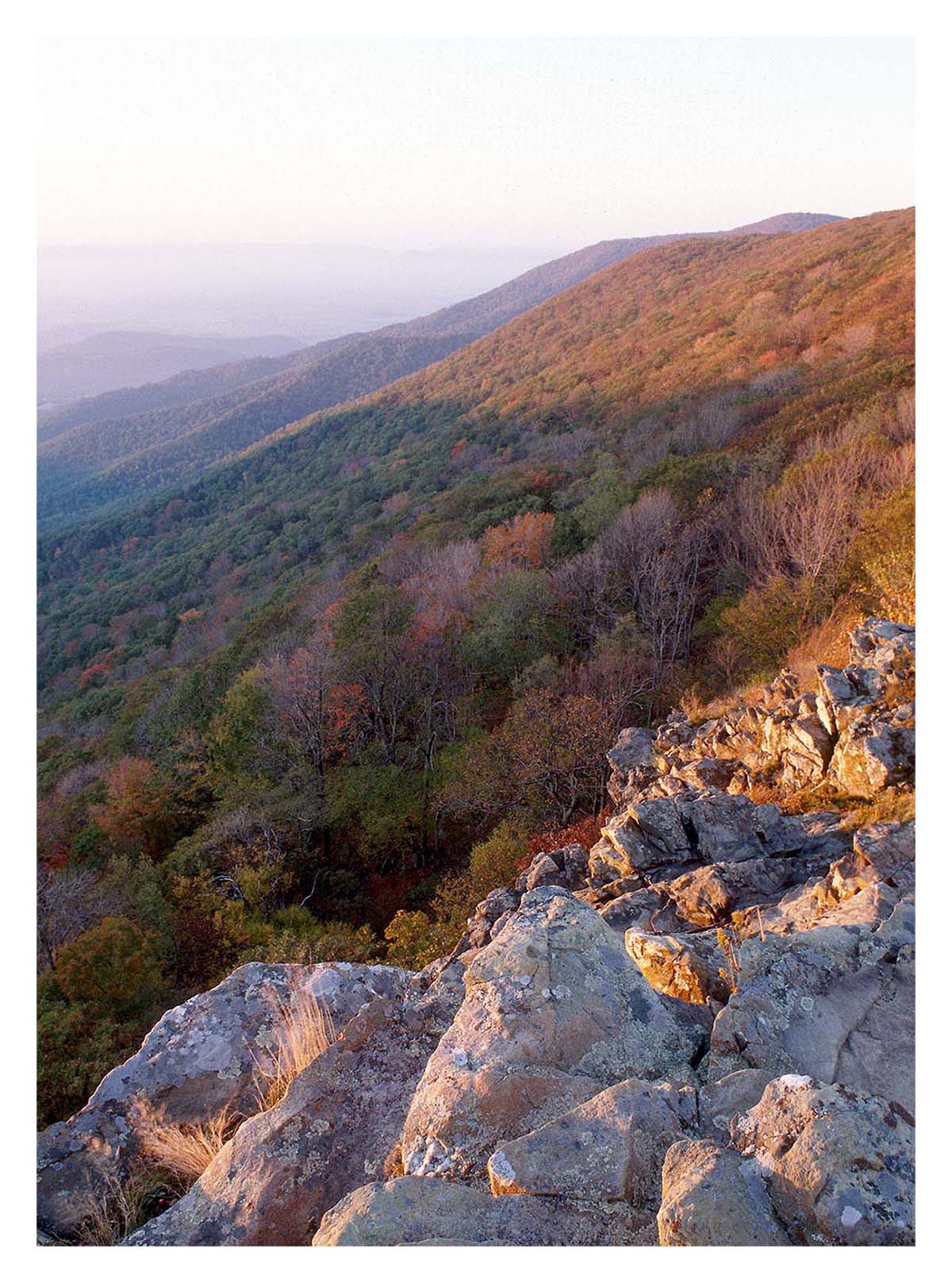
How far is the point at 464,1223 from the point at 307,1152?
1.33 meters

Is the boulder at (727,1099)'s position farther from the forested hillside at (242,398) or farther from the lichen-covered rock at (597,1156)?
the forested hillside at (242,398)

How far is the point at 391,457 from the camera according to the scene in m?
66.4

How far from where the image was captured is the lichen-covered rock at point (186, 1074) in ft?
18.1

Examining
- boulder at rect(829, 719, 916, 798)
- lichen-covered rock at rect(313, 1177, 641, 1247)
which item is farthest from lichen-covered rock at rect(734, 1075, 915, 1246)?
boulder at rect(829, 719, 916, 798)

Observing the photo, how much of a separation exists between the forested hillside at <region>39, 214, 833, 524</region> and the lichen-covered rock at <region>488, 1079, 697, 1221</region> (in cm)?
8935

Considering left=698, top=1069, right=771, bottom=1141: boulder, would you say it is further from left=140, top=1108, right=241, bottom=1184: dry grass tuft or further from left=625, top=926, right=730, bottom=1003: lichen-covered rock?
left=140, top=1108, right=241, bottom=1184: dry grass tuft

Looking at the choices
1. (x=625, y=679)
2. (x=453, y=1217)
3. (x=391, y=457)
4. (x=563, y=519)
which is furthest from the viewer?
(x=391, y=457)

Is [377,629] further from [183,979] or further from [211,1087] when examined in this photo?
[211,1087]

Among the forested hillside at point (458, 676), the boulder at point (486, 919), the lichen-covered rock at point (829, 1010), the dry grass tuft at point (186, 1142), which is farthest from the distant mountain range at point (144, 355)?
the lichen-covered rock at point (829, 1010)

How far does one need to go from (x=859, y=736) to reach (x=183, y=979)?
14.6m

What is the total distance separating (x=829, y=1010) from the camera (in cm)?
488

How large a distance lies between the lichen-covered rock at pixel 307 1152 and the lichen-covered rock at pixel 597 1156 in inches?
47.2

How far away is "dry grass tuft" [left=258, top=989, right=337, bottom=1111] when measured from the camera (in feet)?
18.5
